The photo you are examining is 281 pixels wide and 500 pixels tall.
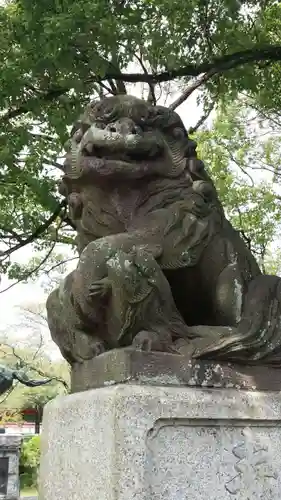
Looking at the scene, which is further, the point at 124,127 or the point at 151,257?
the point at 124,127

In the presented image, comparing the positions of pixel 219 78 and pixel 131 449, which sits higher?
pixel 219 78

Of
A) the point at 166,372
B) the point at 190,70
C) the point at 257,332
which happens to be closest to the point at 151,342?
the point at 166,372

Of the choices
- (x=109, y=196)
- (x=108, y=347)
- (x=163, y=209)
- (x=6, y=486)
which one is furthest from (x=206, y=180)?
(x=6, y=486)

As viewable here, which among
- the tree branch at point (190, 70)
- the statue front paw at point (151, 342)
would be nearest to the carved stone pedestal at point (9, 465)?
the tree branch at point (190, 70)

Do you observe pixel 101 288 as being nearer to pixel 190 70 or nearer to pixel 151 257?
pixel 151 257

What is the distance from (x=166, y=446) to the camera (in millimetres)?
2424

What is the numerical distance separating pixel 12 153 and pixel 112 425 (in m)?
3.66

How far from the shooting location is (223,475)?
248 centimetres

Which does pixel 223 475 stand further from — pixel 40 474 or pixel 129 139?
pixel 129 139

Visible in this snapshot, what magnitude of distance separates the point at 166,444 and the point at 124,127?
1556 mm

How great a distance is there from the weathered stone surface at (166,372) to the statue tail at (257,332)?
5 cm

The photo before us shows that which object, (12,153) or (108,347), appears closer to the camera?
(108,347)

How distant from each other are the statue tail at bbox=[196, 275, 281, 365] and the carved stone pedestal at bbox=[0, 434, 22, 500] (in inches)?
449

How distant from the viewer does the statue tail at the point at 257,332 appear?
2.68 meters
